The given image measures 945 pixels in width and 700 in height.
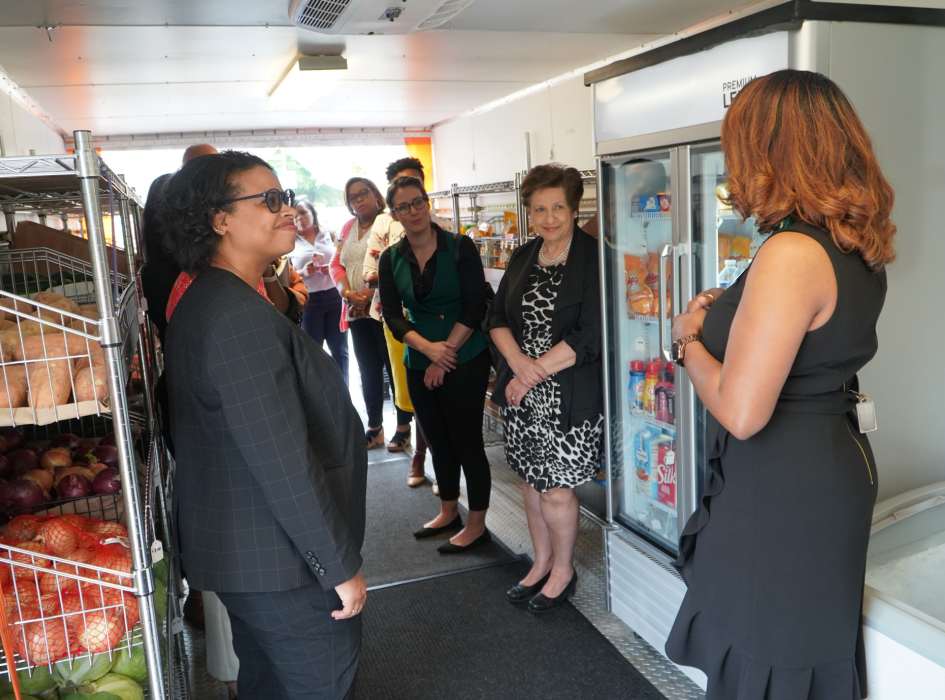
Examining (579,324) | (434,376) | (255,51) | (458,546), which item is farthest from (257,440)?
(255,51)

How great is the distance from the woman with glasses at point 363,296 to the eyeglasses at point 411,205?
1.53 meters

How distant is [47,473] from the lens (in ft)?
6.12

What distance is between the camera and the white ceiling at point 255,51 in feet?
11.2

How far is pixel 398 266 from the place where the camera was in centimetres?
356

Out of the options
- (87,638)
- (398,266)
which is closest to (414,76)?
(398,266)

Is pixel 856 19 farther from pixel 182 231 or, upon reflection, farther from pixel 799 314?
pixel 182 231

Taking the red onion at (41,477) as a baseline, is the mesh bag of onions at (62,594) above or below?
below

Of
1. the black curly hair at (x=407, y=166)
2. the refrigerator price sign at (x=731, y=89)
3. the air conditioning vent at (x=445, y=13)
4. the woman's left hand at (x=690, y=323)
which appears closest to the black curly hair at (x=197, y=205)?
the woman's left hand at (x=690, y=323)

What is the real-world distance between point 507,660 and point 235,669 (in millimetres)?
948

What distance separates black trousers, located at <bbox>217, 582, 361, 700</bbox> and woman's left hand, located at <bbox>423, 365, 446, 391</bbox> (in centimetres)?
169

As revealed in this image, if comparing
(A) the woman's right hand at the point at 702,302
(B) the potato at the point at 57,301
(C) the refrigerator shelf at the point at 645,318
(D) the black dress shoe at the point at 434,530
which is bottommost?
(D) the black dress shoe at the point at 434,530

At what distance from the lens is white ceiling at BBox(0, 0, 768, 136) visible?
134 inches

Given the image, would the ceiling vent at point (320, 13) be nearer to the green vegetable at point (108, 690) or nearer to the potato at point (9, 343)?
the potato at point (9, 343)

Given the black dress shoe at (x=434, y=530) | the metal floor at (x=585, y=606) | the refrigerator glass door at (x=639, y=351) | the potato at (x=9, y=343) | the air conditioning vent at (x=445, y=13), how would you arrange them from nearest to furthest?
the potato at (x=9, y=343) → the metal floor at (x=585, y=606) → the refrigerator glass door at (x=639, y=351) → the air conditioning vent at (x=445, y=13) → the black dress shoe at (x=434, y=530)
